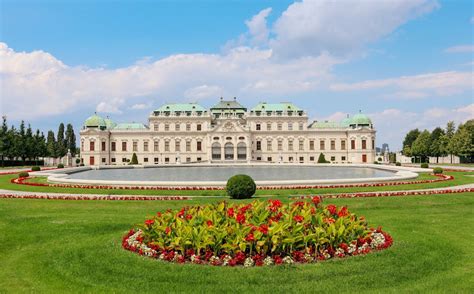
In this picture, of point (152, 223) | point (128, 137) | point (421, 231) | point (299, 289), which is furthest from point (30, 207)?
point (128, 137)

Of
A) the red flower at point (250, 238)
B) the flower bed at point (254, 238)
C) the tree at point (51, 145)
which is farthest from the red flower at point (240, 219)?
the tree at point (51, 145)

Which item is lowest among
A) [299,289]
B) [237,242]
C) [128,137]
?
[299,289]

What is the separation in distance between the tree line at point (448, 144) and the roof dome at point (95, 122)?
76678 mm

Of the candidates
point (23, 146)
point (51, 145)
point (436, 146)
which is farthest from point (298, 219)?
point (51, 145)

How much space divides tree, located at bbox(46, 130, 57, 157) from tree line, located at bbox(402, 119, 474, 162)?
87617mm

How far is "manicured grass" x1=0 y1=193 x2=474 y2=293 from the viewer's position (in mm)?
7871

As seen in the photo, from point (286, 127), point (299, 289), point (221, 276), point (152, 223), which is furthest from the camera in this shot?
point (286, 127)

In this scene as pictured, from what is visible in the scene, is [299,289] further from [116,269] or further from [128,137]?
[128,137]

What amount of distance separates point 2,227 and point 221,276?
365 inches

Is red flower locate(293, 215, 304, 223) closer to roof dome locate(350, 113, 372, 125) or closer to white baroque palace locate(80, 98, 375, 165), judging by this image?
white baroque palace locate(80, 98, 375, 165)

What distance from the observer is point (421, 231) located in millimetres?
12578

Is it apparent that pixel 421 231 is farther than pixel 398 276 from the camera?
Yes

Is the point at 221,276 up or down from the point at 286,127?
down

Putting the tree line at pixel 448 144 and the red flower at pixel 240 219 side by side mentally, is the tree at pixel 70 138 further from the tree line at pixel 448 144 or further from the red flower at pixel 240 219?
the red flower at pixel 240 219
